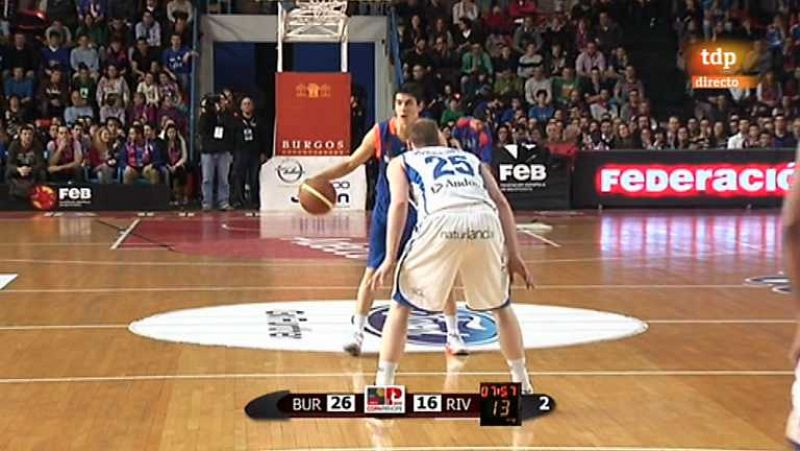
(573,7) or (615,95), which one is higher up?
(573,7)

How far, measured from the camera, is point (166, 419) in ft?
20.8

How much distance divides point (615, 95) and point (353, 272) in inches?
493

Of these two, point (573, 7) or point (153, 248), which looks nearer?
point (153, 248)

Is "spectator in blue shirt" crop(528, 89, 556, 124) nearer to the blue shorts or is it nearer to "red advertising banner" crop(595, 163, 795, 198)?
"red advertising banner" crop(595, 163, 795, 198)

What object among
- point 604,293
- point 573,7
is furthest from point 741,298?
point 573,7

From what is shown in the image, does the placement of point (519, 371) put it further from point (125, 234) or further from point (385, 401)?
point (125, 234)

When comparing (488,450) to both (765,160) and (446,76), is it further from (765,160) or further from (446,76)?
(446,76)

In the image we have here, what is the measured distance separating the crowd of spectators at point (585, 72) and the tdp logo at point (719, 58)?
34 cm

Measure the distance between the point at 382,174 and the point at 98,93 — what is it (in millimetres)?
15429

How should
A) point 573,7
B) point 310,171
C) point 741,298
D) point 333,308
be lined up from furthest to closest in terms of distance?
point 573,7 → point 310,171 → point 741,298 → point 333,308

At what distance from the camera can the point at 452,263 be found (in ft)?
20.6

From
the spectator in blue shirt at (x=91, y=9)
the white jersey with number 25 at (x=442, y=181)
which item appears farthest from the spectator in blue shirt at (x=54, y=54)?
the white jersey with number 25 at (x=442, y=181)

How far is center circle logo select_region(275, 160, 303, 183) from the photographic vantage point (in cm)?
2039

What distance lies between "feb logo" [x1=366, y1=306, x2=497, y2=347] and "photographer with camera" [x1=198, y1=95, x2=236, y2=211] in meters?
11.4
